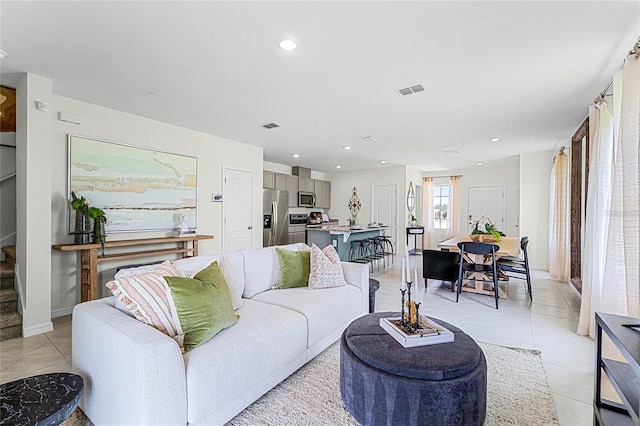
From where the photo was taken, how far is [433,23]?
202 cm

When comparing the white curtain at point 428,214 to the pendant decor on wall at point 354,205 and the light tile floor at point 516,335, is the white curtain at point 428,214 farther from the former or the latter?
the light tile floor at point 516,335

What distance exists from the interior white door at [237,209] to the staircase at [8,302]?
8.82 feet

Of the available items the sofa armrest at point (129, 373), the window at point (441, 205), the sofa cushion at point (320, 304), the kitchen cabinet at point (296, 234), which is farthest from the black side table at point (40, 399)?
the window at point (441, 205)

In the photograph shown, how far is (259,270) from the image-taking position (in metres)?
2.77

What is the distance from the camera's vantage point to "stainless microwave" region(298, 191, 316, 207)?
8078mm

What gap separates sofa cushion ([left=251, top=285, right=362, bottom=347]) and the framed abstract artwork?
2.56m

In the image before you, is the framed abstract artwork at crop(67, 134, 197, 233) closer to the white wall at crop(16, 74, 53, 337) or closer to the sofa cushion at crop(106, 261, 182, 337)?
the white wall at crop(16, 74, 53, 337)

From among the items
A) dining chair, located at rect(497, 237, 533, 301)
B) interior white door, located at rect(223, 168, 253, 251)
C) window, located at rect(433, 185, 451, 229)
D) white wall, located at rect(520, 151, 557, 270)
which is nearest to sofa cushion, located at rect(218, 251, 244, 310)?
interior white door, located at rect(223, 168, 253, 251)

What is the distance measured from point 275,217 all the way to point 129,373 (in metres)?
5.51

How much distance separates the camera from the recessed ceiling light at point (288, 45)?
2248 millimetres

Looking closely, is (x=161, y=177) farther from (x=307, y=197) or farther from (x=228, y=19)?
(x=307, y=197)

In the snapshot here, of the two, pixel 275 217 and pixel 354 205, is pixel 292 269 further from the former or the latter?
pixel 354 205

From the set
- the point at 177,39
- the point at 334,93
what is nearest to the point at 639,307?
the point at 334,93

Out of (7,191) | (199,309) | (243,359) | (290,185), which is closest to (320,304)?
(243,359)
